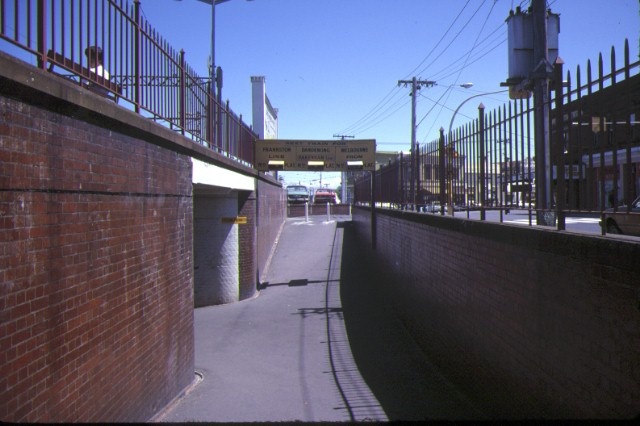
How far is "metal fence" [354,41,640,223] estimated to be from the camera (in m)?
3.93

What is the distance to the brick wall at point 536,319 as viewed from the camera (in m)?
3.41

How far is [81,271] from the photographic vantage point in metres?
4.32

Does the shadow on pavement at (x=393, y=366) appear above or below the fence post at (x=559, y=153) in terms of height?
below

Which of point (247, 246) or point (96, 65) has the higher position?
point (96, 65)

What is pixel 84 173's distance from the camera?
4.36 meters

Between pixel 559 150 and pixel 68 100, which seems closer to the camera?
pixel 68 100

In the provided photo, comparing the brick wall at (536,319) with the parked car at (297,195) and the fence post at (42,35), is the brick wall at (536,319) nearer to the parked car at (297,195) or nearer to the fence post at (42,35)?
the fence post at (42,35)

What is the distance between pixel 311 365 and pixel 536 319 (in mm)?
4913

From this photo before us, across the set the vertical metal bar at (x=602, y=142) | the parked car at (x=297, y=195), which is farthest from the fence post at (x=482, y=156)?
the parked car at (x=297, y=195)

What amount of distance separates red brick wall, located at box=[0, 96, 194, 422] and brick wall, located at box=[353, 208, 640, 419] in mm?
3445

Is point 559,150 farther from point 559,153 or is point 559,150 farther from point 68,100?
point 68,100

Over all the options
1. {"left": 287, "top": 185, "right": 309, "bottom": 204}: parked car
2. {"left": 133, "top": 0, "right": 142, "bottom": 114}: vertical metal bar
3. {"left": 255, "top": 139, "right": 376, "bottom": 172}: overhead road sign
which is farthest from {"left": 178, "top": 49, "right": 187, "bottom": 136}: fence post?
{"left": 287, "top": 185, "right": 309, "bottom": 204}: parked car

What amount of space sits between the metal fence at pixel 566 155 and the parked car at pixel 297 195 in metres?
41.1

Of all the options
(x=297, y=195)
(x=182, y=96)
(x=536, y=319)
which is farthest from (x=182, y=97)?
(x=297, y=195)
